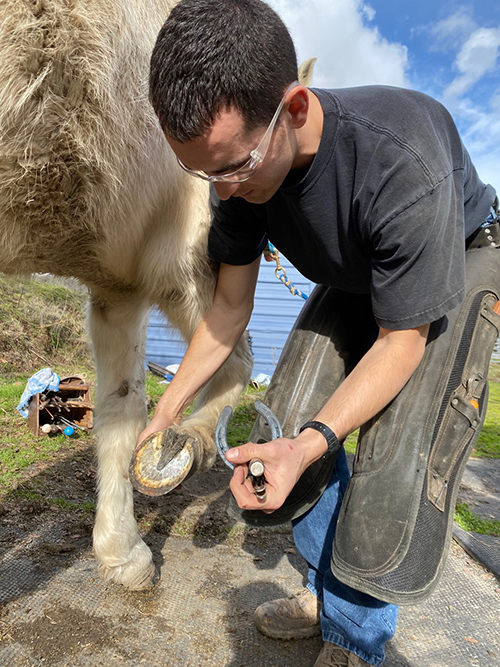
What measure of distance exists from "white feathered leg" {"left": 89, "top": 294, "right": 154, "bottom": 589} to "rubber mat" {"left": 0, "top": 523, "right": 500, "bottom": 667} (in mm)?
138

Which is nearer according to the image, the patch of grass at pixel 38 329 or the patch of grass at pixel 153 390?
the patch of grass at pixel 153 390

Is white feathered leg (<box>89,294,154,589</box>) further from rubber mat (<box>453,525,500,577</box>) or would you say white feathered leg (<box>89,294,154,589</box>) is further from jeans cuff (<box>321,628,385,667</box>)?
rubber mat (<box>453,525,500,577</box>)

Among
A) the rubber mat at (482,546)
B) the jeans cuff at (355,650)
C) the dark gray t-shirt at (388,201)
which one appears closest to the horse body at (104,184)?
the dark gray t-shirt at (388,201)

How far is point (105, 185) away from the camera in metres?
1.50

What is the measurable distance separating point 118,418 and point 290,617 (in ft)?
3.68

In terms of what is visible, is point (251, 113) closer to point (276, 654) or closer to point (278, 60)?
point (278, 60)

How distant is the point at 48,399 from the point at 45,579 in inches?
89.3

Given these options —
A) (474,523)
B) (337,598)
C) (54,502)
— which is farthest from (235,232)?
(474,523)

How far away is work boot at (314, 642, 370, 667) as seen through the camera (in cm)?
163

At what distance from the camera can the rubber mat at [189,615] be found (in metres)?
Answer: 1.79

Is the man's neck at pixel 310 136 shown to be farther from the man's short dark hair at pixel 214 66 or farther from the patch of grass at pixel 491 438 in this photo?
A: the patch of grass at pixel 491 438

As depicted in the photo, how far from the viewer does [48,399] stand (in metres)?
4.21

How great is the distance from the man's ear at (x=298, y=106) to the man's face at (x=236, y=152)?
0.03 metres

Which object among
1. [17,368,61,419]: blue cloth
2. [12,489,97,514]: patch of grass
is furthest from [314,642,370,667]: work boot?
[17,368,61,419]: blue cloth
